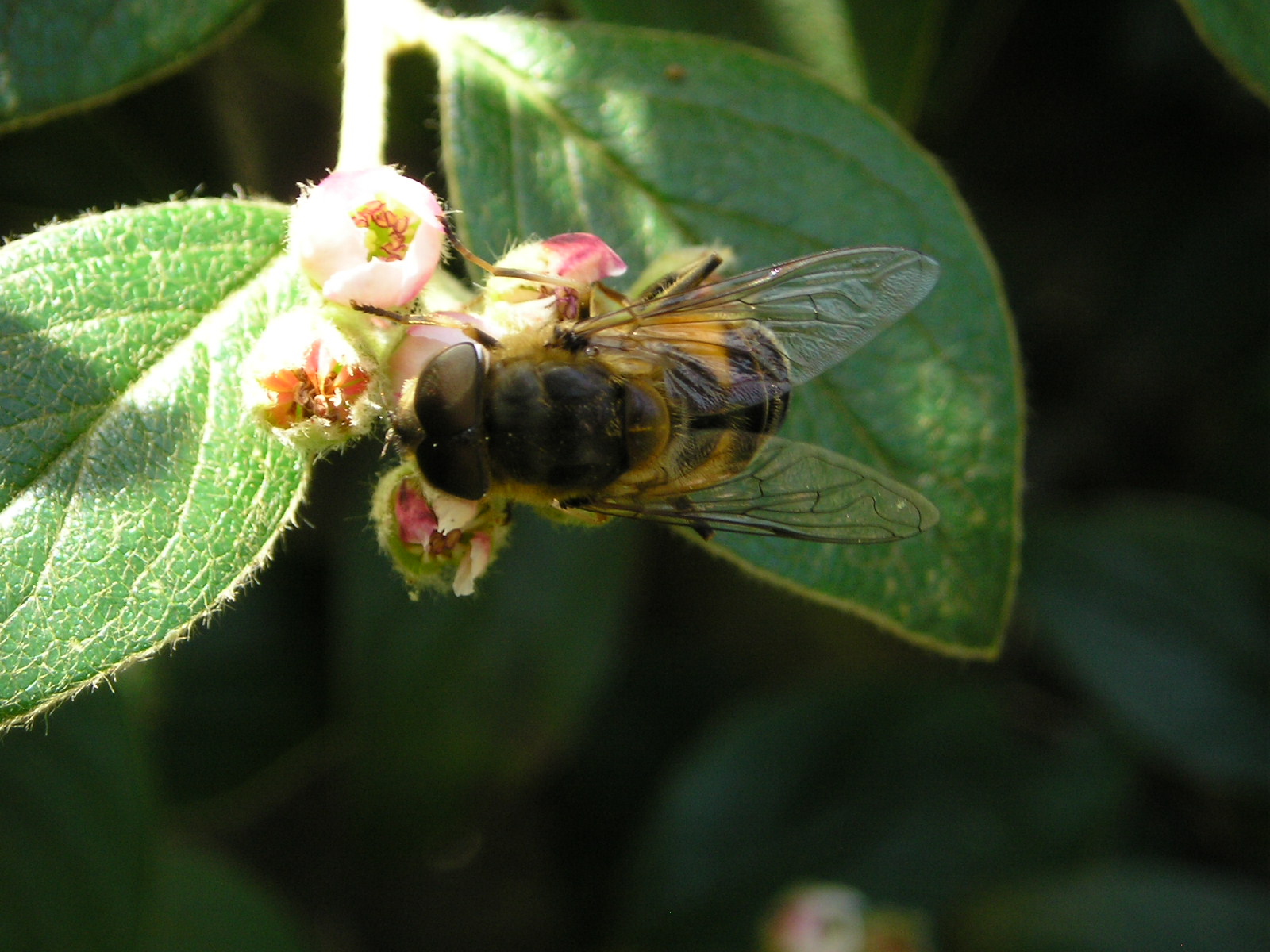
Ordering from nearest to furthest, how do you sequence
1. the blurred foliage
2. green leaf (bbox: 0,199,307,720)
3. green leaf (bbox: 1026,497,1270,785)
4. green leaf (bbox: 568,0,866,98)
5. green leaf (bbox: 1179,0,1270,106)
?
green leaf (bbox: 0,199,307,720)
green leaf (bbox: 1179,0,1270,106)
green leaf (bbox: 568,0,866,98)
the blurred foliage
green leaf (bbox: 1026,497,1270,785)

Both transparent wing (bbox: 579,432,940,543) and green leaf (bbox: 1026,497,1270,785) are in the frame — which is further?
green leaf (bbox: 1026,497,1270,785)

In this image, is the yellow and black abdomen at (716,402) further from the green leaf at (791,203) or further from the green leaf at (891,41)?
the green leaf at (891,41)

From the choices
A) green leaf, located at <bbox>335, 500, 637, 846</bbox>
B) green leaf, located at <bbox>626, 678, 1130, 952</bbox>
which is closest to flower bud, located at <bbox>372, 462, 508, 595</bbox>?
green leaf, located at <bbox>335, 500, 637, 846</bbox>

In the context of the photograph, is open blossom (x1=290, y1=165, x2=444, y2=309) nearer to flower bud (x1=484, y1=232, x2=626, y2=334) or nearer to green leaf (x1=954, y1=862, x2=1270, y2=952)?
flower bud (x1=484, y1=232, x2=626, y2=334)

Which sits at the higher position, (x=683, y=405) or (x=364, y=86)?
(x=364, y=86)

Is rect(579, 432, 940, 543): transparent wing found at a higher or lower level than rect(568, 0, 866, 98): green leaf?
lower

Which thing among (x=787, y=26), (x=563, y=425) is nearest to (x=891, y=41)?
(x=787, y=26)

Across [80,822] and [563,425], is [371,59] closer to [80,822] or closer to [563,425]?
[563,425]
